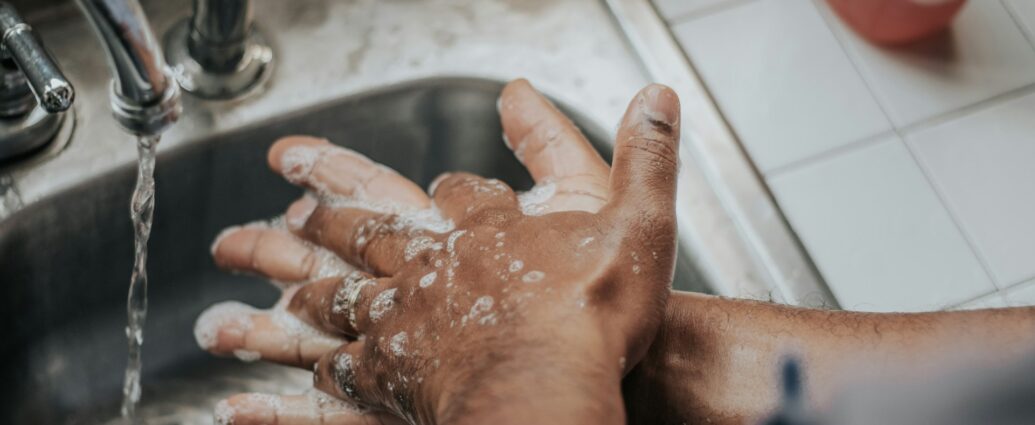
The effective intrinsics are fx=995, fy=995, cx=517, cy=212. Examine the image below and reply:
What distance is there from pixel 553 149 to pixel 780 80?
26cm

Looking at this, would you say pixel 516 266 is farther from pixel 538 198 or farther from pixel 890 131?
pixel 890 131

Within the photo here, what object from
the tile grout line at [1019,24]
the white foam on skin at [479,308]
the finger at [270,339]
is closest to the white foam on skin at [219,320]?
the finger at [270,339]

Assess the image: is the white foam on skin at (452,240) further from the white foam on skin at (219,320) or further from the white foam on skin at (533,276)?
the white foam on skin at (219,320)

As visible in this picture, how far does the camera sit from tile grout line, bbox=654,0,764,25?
968 millimetres

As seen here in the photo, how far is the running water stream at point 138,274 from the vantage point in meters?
0.73

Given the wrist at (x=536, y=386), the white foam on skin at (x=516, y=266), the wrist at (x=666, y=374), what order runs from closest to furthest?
1. the wrist at (x=536, y=386)
2. the white foam on skin at (x=516, y=266)
3. the wrist at (x=666, y=374)

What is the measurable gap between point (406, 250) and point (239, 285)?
359mm

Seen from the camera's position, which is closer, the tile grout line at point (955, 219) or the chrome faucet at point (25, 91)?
the chrome faucet at point (25, 91)

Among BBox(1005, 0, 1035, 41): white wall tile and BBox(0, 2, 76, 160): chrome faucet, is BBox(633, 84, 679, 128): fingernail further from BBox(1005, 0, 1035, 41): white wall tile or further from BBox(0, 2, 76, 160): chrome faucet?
BBox(1005, 0, 1035, 41): white wall tile

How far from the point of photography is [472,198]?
0.77 m

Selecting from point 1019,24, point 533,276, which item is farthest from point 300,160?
point 1019,24

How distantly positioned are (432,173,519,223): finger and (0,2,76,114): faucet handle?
282 millimetres

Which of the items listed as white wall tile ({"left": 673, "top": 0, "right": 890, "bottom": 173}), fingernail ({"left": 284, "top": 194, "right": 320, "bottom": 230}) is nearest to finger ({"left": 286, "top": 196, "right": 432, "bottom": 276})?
fingernail ({"left": 284, "top": 194, "right": 320, "bottom": 230})

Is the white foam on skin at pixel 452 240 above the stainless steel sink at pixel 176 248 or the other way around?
above
